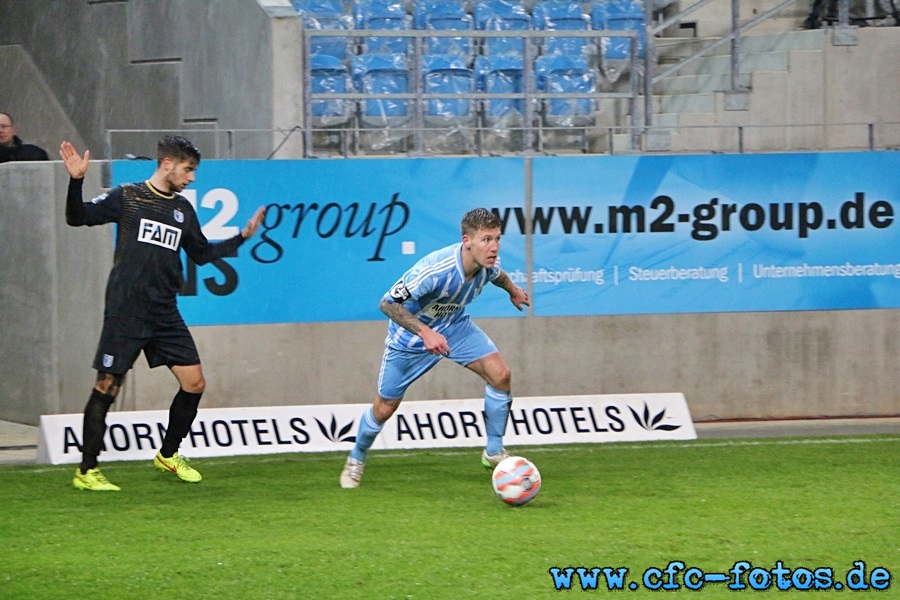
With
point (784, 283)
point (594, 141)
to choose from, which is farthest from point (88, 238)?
point (784, 283)

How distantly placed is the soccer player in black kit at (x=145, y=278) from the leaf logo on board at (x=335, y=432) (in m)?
1.82

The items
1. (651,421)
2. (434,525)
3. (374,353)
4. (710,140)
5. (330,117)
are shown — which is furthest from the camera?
(710,140)

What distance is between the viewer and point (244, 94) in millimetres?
13609

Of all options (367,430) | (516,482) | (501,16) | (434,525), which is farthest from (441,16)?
(434,525)

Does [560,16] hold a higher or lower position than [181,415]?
higher

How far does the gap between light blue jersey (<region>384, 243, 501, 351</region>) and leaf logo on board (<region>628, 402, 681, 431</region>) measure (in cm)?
264

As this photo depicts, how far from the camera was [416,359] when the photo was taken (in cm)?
900

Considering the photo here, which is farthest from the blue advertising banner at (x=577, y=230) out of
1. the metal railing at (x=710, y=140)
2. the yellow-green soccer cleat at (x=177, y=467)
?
the yellow-green soccer cleat at (x=177, y=467)

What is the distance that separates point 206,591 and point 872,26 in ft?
36.8

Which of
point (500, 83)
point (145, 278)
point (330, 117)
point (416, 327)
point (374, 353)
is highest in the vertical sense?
point (500, 83)

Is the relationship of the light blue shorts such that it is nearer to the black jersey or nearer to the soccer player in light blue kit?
the soccer player in light blue kit

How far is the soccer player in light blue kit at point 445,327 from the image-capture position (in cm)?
850

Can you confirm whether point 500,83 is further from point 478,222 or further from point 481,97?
point 478,222

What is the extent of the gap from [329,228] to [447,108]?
5.95ft
